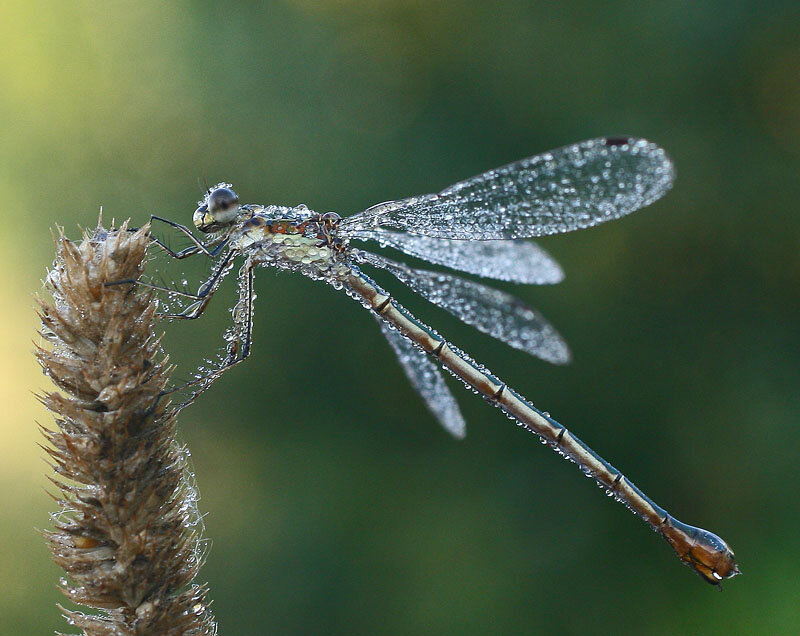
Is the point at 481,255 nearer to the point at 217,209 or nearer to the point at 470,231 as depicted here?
the point at 470,231

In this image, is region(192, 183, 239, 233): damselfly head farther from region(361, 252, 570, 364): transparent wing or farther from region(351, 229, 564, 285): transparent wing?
region(361, 252, 570, 364): transparent wing

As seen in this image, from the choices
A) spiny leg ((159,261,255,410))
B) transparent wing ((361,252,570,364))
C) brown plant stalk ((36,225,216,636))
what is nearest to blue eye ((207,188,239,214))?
spiny leg ((159,261,255,410))

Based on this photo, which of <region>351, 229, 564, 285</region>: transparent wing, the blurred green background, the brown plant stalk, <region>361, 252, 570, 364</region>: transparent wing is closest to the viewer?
the brown plant stalk

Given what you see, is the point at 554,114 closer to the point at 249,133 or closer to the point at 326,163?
the point at 326,163

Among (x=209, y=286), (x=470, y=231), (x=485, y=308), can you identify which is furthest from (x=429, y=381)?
(x=209, y=286)

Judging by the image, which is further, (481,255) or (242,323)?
(481,255)

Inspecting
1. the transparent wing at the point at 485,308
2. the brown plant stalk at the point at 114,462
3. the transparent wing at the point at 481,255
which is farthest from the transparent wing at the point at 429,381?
the brown plant stalk at the point at 114,462
